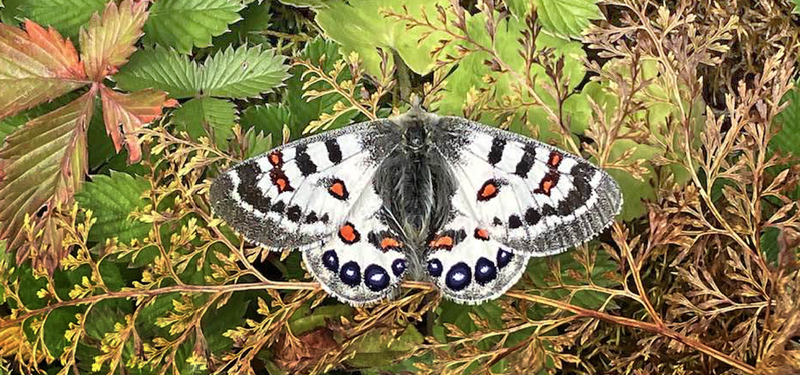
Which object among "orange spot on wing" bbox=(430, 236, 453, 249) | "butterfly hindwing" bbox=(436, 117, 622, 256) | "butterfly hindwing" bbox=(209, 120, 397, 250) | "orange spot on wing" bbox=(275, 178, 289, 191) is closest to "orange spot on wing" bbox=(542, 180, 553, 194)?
"butterfly hindwing" bbox=(436, 117, 622, 256)

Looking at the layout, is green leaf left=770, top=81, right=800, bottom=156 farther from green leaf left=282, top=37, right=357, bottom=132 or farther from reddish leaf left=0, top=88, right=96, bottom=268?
reddish leaf left=0, top=88, right=96, bottom=268

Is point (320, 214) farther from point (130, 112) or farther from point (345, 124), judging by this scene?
point (130, 112)

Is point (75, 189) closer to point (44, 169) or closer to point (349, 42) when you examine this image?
point (44, 169)

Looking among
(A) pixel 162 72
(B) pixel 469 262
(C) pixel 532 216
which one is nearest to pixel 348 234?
(B) pixel 469 262

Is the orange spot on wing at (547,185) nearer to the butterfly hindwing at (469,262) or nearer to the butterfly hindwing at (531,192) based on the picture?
the butterfly hindwing at (531,192)

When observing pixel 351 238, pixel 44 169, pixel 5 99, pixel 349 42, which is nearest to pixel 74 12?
pixel 5 99

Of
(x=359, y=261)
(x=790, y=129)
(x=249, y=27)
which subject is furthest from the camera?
(x=249, y=27)

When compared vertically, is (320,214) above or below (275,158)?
below
